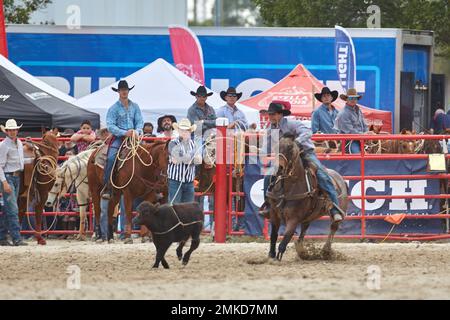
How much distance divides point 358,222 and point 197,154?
8.19 feet

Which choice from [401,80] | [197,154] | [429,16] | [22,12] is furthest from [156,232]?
[429,16]

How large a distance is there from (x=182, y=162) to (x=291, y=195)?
3.04 m

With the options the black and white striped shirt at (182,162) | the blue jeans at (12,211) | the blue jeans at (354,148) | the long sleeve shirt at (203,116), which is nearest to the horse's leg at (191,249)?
the black and white striped shirt at (182,162)

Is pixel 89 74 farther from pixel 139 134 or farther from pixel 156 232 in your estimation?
pixel 156 232

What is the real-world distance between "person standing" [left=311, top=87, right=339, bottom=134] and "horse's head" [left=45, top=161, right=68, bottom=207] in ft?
12.0

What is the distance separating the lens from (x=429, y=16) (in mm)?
32000

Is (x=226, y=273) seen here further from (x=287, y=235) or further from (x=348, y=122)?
(x=348, y=122)

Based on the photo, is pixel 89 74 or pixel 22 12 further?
pixel 22 12

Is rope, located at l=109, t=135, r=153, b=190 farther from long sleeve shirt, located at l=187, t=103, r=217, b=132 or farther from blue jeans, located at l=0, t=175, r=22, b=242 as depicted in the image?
blue jeans, located at l=0, t=175, r=22, b=242

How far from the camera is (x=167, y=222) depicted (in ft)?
42.7

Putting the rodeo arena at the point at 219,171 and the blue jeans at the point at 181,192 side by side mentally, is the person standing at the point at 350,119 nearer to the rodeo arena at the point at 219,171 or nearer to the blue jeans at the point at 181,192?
the rodeo arena at the point at 219,171

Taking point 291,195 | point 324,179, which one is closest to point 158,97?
point 324,179

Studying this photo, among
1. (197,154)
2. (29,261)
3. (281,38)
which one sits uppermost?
(281,38)

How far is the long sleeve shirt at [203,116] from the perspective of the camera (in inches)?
685
